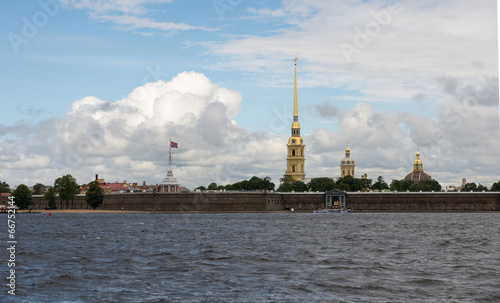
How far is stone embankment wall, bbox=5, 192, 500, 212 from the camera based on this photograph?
144 metres

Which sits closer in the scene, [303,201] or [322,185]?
[303,201]

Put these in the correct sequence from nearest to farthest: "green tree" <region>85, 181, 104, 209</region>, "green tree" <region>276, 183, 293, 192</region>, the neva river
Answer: the neva river < "green tree" <region>85, 181, 104, 209</region> < "green tree" <region>276, 183, 293, 192</region>

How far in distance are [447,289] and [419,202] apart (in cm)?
14020

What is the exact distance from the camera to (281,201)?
164875 mm

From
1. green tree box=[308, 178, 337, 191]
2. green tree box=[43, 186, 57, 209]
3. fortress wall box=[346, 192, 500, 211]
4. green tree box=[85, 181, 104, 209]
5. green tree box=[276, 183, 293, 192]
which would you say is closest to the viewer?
green tree box=[85, 181, 104, 209]

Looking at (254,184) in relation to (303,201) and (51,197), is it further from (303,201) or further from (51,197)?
(51,197)

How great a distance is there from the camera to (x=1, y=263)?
35.0m

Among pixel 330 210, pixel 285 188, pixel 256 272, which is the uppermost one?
pixel 285 188

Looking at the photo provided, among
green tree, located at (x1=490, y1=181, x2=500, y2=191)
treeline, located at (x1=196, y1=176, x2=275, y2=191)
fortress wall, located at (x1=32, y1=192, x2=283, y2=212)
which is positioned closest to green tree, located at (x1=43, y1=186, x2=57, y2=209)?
fortress wall, located at (x1=32, y1=192, x2=283, y2=212)

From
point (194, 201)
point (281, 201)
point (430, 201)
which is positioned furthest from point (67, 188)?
point (430, 201)

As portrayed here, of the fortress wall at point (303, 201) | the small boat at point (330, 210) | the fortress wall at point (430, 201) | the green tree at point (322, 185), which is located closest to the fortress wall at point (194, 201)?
the fortress wall at point (303, 201)

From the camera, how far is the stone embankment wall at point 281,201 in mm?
144000

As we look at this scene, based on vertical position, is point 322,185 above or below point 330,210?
above

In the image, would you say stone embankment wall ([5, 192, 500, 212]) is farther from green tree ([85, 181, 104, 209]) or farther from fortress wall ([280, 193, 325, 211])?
green tree ([85, 181, 104, 209])
